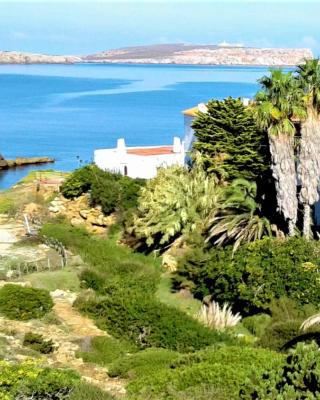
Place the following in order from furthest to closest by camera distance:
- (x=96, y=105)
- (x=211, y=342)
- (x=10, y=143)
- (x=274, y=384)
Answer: (x=96, y=105) → (x=10, y=143) → (x=211, y=342) → (x=274, y=384)

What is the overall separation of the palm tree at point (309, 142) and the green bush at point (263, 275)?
1818 mm

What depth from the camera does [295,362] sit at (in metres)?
11.8

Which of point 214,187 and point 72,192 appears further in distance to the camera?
point 72,192

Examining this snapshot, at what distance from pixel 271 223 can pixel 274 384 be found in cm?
1398

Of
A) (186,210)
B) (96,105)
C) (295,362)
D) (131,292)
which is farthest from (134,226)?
(96,105)

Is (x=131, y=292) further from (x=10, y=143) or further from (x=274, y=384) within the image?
(x=10, y=143)

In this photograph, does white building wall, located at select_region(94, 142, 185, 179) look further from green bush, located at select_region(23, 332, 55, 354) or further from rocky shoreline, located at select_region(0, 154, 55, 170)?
rocky shoreline, located at select_region(0, 154, 55, 170)

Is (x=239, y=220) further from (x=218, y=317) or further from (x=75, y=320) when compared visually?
(x=75, y=320)

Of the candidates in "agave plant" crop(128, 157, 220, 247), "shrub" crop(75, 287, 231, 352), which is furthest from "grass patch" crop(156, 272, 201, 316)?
"agave plant" crop(128, 157, 220, 247)

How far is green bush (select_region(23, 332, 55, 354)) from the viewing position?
1866 cm

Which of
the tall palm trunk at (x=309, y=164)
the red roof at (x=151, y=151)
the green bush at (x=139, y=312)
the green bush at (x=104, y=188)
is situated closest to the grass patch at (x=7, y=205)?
the green bush at (x=104, y=188)

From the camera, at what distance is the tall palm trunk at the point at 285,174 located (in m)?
24.0

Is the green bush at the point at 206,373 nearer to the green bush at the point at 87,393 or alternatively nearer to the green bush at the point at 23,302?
the green bush at the point at 87,393

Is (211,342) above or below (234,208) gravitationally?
below
